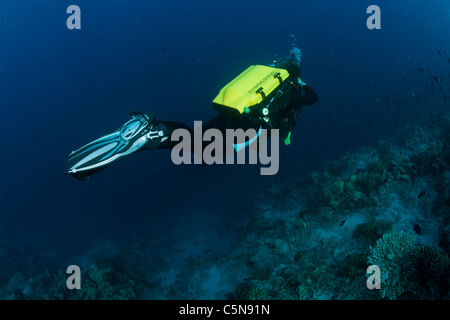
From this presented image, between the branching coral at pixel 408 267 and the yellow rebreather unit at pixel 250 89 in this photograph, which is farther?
the yellow rebreather unit at pixel 250 89

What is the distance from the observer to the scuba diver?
17.3 feet

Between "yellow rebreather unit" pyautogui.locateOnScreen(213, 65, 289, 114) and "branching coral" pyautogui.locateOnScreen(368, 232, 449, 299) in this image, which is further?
"yellow rebreather unit" pyautogui.locateOnScreen(213, 65, 289, 114)

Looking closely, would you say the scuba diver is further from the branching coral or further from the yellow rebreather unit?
the branching coral

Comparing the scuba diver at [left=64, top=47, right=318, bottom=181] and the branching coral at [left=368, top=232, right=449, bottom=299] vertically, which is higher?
the scuba diver at [left=64, top=47, right=318, bottom=181]

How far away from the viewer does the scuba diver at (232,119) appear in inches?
207

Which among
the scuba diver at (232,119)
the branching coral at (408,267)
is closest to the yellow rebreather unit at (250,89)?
the scuba diver at (232,119)

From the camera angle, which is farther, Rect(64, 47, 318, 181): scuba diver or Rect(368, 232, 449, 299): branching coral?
Rect(64, 47, 318, 181): scuba diver

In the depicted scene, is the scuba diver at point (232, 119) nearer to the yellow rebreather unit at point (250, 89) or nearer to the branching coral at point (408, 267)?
the yellow rebreather unit at point (250, 89)

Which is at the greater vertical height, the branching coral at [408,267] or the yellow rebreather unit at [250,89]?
the yellow rebreather unit at [250,89]

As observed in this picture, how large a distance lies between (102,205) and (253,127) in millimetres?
18485

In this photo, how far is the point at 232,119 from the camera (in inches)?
222

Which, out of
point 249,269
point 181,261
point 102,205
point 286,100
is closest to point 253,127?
point 286,100

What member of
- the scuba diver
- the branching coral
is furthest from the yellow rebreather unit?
the branching coral
